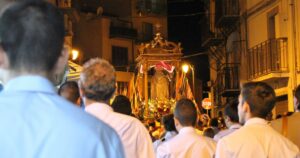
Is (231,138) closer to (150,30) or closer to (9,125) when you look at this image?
(9,125)

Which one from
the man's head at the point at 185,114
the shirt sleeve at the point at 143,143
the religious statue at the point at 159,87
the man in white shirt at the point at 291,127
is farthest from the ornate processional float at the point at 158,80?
the shirt sleeve at the point at 143,143

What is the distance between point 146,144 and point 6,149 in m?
2.63

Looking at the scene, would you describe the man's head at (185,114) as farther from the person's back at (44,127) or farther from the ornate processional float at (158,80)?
the ornate processional float at (158,80)

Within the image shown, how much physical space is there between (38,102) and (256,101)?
3.04 m

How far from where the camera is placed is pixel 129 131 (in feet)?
14.8

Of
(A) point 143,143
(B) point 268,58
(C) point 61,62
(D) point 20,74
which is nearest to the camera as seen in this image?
(D) point 20,74

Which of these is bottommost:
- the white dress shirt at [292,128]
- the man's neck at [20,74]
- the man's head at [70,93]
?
the white dress shirt at [292,128]

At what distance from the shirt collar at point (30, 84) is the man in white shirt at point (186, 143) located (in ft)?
13.8

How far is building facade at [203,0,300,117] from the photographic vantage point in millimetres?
22719

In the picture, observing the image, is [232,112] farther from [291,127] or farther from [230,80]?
[230,80]

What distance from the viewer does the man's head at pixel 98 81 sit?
14.6 feet

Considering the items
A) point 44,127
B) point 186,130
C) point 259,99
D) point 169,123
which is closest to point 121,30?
point 169,123

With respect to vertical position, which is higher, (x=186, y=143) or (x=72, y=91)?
(x=72, y=91)

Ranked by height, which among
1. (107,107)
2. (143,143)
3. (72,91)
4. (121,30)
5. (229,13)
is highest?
(121,30)
